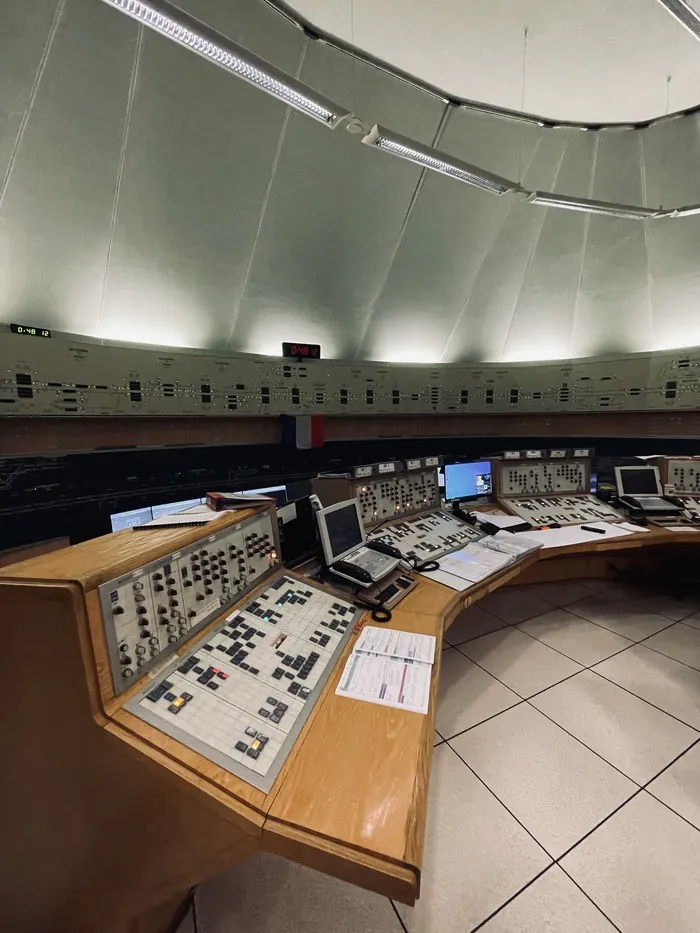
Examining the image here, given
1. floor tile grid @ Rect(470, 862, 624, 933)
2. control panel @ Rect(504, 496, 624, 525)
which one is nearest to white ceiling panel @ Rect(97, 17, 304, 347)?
control panel @ Rect(504, 496, 624, 525)

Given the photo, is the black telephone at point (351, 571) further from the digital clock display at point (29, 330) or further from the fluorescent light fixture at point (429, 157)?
the digital clock display at point (29, 330)

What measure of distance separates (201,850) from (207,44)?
260 centimetres

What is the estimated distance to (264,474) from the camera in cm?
413

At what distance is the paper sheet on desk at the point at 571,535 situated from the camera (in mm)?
2483

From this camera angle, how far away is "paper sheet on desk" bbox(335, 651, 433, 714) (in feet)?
3.54

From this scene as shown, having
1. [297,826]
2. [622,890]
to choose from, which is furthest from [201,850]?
[622,890]

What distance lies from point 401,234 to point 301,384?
1.74 meters

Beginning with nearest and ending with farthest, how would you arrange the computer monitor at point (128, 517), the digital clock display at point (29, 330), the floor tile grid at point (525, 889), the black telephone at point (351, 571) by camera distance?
the floor tile grid at point (525, 889)
the black telephone at point (351, 571)
the digital clock display at point (29, 330)
the computer monitor at point (128, 517)

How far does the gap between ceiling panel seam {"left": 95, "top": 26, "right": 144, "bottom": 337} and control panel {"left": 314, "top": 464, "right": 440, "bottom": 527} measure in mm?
2386

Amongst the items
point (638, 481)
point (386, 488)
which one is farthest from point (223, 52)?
point (638, 481)

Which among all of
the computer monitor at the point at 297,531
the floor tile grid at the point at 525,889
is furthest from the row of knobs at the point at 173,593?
the floor tile grid at the point at 525,889

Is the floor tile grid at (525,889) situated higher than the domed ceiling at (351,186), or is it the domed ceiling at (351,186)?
the domed ceiling at (351,186)

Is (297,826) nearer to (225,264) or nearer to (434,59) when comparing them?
(225,264)

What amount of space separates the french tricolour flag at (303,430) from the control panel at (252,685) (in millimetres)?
2603
